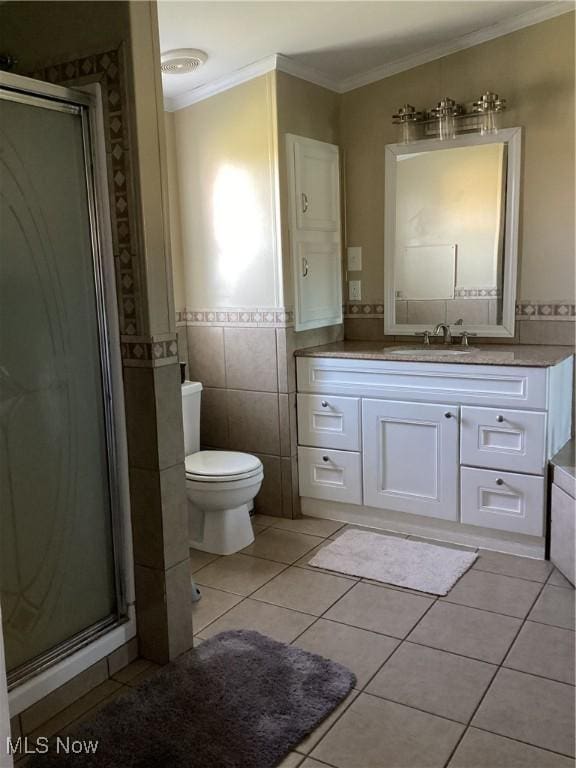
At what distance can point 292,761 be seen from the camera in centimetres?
178

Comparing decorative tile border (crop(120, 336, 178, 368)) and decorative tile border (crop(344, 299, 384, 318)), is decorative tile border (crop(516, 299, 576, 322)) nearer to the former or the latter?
decorative tile border (crop(344, 299, 384, 318))

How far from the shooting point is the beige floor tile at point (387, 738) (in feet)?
5.83

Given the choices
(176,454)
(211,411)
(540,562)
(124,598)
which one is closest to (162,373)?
(176,454)

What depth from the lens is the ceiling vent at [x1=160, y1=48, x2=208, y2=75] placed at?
117 inches

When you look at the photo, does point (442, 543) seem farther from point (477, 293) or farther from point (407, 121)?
point (407, 121)

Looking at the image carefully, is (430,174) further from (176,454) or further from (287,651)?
(287,651)

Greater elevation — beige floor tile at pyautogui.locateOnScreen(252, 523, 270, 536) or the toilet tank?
the toilet tank

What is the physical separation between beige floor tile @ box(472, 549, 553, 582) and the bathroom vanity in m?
0.06

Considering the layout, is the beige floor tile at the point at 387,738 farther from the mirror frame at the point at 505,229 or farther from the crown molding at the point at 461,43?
the crown molding at the point at 461,43

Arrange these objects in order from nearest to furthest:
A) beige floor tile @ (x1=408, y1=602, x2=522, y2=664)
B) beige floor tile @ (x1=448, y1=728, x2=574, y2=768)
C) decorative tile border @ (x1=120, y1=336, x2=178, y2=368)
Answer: beige floor tile @ (x1=448, y1=728, x2=574, y2=768)
decorative tile border @ (x1=120, y1=336, x2=178, y2=368)
beige floor tile @ (x1=408, y1=602, x2=522, y2=664)

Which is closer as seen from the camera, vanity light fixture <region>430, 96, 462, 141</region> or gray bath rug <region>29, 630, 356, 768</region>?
gray bath rug <region>29, 630, 356, 768</region>

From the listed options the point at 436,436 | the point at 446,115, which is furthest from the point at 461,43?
the point at 436,436

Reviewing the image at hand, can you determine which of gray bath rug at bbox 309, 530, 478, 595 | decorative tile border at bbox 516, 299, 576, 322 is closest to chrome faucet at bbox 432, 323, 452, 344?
decorative tile border at bbox 516, 299, 576, 322

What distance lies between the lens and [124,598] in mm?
2271
